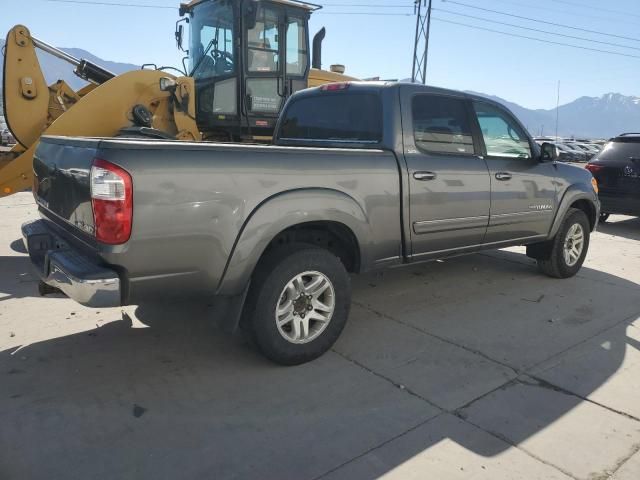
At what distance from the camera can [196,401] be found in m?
2.97

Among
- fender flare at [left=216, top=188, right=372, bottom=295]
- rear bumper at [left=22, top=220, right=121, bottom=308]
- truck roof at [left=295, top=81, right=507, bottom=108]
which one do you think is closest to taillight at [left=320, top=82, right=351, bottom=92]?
truck roof at [left=295, top=81, right=507, bottom=108]

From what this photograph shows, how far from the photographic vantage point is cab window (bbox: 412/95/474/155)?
4.08 metres

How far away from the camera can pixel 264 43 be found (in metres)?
7.80

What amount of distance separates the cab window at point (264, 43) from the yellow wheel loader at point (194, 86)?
0.05ft

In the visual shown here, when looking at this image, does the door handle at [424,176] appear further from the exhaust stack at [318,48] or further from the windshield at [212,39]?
the exhaust stack at [318,48]

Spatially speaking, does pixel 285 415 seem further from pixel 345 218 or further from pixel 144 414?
pixel 345 218

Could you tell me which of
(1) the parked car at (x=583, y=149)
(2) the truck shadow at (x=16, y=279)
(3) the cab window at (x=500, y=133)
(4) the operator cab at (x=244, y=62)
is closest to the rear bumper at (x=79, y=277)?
(2) the truck shadow at (x=16, y=279)

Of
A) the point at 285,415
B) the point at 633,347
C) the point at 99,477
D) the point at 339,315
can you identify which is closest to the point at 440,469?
the point at 285,415

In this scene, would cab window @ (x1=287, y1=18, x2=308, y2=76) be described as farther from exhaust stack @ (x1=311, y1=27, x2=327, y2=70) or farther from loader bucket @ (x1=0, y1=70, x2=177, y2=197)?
loader bucket @ (x1=0, y1=70, x2=177, y2=197)

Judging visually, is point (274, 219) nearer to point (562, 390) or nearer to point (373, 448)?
point (373, 448)

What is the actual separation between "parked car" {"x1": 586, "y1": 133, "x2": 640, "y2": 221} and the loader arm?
24.6 feet

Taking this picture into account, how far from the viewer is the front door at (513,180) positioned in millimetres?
4629

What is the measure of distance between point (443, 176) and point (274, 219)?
5.41 feet

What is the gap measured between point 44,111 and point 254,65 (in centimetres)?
297
